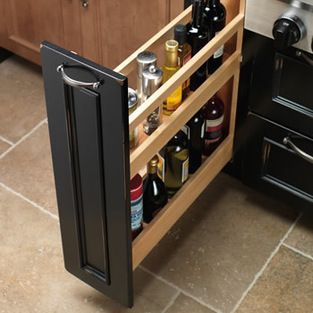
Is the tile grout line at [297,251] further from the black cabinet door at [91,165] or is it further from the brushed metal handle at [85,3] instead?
the brushed metal handle at [85,3]

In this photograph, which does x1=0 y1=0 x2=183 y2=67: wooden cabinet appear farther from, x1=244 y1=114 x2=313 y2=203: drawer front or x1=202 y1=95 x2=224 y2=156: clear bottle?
x1=244 y1=114 x2=313 y2=203: drawer front

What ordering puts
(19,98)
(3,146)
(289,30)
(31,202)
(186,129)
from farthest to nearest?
1. (19,98)
2. (3,146)
3. (31,202)
4. (186,129)
5. (289,30)

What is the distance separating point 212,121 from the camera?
6.35ft

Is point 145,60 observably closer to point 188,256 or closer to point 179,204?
point 179,204

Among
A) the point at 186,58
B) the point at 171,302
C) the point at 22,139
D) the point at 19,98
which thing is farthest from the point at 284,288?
the point at 19,98

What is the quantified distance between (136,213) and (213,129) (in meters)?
0.39

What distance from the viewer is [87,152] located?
59.3 inches

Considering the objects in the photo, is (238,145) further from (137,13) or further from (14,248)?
(14,248)

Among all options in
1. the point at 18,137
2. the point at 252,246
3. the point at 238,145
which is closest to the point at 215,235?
Result: the point at 252,246

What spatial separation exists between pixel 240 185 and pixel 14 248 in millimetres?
676

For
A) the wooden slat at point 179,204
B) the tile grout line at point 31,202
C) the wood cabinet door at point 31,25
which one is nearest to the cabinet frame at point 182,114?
the wooden slat at point 179,204

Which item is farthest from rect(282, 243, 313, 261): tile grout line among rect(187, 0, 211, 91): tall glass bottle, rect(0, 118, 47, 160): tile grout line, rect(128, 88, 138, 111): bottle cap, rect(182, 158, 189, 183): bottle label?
rect(0, 118, 47, 160): tile grout line

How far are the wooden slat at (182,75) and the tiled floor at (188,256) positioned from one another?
1.92ft

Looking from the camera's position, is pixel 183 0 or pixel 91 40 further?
pixel 91 40
